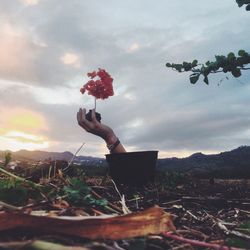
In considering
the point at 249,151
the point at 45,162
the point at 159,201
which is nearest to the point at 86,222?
the point at 159,201

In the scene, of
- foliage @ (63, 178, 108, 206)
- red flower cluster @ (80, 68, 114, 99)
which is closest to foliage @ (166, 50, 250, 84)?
red flower cluster @ (80, 68, 114, 99)

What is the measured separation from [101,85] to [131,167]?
4.02ft

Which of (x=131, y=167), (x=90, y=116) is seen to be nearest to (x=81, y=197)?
(x=131, y=167)

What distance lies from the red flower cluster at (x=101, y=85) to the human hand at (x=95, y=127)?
1.21 feet

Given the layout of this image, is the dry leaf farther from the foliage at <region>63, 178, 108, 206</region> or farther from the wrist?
the wrist

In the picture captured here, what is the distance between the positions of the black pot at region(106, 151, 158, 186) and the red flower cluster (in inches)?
34.6

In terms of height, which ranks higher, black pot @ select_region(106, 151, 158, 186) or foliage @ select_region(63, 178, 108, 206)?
black pot @ select_region(106, 151, 158, 186)

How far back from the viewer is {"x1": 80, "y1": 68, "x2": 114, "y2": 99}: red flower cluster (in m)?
6.75

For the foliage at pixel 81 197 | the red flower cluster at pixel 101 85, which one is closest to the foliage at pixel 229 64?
the red flower cluster at pixel 101 85

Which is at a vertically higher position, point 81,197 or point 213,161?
point 213,161

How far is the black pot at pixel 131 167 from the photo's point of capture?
640cm

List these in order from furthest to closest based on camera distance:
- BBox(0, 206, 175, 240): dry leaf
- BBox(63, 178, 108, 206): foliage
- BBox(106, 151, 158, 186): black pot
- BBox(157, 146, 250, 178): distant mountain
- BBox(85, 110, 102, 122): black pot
Answer: BBox(157, 146, 250, 178): distant mountain < BBox(85, 110, 102, 122): black pot < BBox(106, 151, 158, 186): black pot < BBox(63, 178, 108, 206): foliage < BBox(0, 206, 175, 240): dry leaf

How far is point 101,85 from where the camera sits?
6762 millimetres

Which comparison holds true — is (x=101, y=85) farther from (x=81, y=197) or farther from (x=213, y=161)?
(x=213, y=161)
